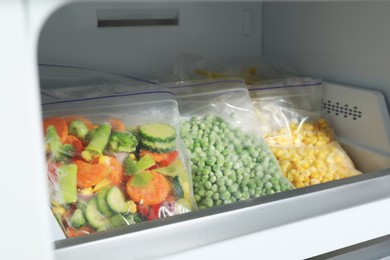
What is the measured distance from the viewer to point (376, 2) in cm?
91

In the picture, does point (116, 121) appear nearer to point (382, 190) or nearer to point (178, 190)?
point (178, 190)

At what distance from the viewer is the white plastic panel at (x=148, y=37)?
1.03m

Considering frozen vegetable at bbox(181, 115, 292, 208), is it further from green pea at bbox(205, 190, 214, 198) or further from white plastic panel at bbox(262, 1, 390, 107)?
white plastic panel at bbox(262, 1, 390, 107)

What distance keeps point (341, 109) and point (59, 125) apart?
0.62m

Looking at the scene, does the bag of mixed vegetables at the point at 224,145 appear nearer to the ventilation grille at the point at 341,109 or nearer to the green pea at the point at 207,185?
the green pea at the point at 207,185

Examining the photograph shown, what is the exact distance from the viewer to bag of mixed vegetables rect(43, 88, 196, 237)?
2.19 feet

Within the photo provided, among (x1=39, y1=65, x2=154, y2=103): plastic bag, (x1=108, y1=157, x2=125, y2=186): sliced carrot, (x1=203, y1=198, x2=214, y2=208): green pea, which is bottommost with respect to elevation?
(x1=203, y1=198, x2=214, y2=208): green pea

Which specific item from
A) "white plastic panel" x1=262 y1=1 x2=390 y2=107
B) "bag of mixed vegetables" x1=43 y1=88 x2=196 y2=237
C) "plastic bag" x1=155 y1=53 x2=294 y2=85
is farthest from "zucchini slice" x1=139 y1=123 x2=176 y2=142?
"white plastic panel" x1=262 y1=1 x2=390 y2=107

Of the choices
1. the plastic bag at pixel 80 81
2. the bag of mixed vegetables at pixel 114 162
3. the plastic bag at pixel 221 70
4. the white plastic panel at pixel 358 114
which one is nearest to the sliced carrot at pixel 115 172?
the bag of mixed vegetables at pixel 114 162

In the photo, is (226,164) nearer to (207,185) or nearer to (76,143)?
(207,185)

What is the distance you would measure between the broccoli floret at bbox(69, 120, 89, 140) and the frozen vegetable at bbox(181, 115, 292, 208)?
0.65 feet

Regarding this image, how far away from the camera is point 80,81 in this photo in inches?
41.1

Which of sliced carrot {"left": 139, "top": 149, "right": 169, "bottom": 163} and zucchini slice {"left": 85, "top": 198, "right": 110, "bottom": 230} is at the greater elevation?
sliced carrot {"left": 139, "top": 149, "right": 169, "bottom": 163}

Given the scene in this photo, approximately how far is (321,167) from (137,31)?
0.54m
